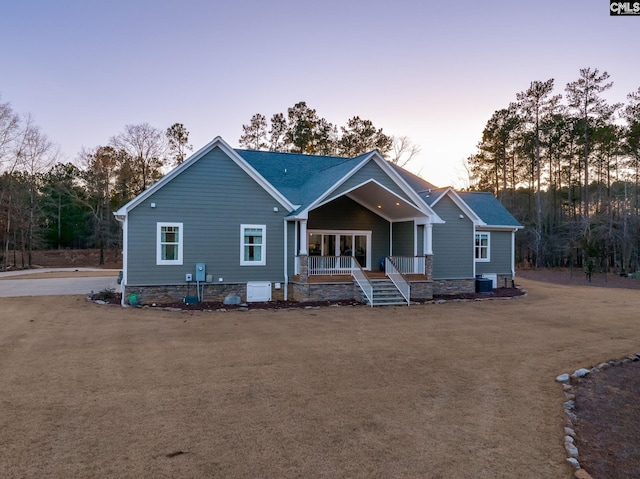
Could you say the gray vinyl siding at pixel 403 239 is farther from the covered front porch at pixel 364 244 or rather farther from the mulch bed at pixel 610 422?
the mulch bed at pixel 610 422

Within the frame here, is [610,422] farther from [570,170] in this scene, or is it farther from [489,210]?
[570,170]

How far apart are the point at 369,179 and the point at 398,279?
3.92 meters

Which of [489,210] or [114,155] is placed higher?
[114,155]

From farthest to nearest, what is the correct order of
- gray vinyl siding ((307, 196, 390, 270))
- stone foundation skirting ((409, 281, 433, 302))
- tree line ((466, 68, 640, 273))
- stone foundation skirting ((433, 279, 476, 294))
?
tree line ((466, 68, 640, 273)), stone foundation skirting ((433, 279, 476, 294)), gray vinyl siding ((307, 196, 390, 270)), stone foundation skirting ((409, 281, 433, 302))

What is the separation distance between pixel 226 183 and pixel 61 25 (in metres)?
8.03

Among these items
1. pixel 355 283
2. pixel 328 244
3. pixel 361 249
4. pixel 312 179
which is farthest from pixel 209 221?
pixel 361 249

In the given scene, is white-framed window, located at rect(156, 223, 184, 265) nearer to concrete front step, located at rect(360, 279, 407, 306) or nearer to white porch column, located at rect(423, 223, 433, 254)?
concrete front step, located at rect(360, 279, 407, 306)

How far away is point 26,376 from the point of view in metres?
6.39

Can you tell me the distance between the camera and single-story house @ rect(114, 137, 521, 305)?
1422 cm

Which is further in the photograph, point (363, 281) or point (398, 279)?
point (398, 279)

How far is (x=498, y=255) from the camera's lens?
20.8m

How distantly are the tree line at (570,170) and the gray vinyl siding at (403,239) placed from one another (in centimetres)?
1609

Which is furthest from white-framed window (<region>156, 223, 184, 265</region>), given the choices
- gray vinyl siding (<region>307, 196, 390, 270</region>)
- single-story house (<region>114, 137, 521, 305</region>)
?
gray vinyl siding (<region>307, 196, 390, 270</region>)

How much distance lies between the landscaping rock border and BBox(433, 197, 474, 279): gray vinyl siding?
10277mm
